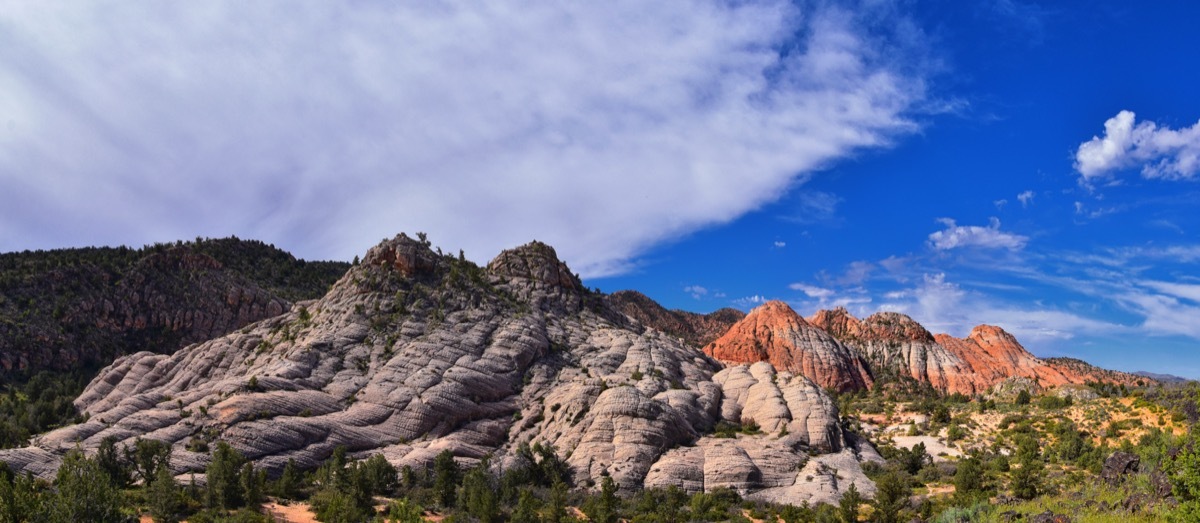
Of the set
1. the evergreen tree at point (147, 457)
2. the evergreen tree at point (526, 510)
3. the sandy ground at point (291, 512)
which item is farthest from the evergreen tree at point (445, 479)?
the evergreen tree at point (147, 457)

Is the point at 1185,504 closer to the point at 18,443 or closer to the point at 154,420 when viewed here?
the point at 154,420

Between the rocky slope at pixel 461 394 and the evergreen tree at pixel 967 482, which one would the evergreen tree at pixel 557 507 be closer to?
the rocky slope at pixel 461 394

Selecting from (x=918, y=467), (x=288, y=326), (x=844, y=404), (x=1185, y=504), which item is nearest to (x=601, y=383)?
(x=918, y=467)

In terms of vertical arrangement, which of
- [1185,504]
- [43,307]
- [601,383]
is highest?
[43,307]

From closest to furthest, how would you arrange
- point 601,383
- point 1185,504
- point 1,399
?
point 1185,504
point 601,383
point 1,399

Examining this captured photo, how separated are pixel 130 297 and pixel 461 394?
74.2m

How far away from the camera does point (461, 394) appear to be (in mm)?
57406

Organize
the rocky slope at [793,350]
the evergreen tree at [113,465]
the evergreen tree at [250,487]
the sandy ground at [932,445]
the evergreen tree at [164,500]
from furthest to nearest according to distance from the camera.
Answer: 1. the rocky slope at [793,350]
2. the sandy ground at [932,445]
3. the evergreen tree at [113,465]
4. the evergreen tree at [250,487]
5. the evergreen tree at [164,500]

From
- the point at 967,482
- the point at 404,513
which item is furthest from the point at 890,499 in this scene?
the point at 404,513

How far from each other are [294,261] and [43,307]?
127 feet

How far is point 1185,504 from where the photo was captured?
23594 mm

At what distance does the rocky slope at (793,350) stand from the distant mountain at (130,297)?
70.8 metres

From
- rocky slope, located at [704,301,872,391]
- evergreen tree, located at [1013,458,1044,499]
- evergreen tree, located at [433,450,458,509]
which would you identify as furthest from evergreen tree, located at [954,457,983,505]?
rocky slope, located at [704,301,872,391]

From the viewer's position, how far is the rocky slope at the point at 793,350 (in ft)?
379
